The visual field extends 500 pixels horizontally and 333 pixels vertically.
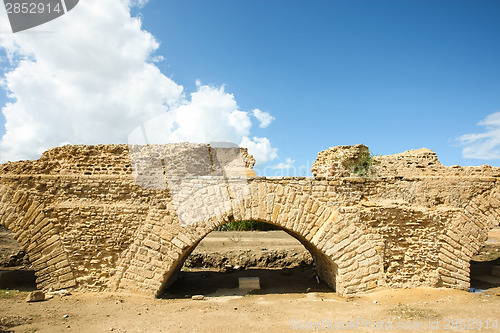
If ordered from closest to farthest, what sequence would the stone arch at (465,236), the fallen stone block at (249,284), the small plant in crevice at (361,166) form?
the stone arch at (465,236) → the fallen stone block at (249,284) → the small plant in crevice at (361,166)

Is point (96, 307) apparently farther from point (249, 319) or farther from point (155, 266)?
point (249, 319)

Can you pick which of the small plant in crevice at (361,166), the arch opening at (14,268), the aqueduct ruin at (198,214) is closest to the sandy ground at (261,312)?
the aqueduct ruin at (198,214)

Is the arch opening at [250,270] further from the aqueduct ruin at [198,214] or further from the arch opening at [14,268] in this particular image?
the arch opening at [14,268]

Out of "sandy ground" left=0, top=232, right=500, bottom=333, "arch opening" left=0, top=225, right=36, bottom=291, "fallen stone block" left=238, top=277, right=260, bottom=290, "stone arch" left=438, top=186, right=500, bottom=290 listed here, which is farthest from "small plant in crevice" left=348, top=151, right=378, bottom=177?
"arch opening" left=0, top=225, right=36, bottom=291

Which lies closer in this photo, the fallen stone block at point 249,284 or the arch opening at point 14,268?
the arch opening at point 14,268

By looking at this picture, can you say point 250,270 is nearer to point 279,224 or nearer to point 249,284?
point 249,284

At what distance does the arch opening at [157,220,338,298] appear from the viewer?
731 cm

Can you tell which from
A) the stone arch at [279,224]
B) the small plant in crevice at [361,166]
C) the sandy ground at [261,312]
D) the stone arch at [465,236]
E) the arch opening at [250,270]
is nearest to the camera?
the sandy ground at [261,312]

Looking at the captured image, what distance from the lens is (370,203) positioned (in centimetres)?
643

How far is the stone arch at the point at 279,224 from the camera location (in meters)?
6.00

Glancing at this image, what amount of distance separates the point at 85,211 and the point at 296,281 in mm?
5461

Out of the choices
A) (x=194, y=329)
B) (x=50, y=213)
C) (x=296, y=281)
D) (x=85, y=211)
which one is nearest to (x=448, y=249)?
(x=296, y=281)

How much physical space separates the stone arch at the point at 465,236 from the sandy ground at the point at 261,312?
1.15 ft

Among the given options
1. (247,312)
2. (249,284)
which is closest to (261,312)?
(247,312)
